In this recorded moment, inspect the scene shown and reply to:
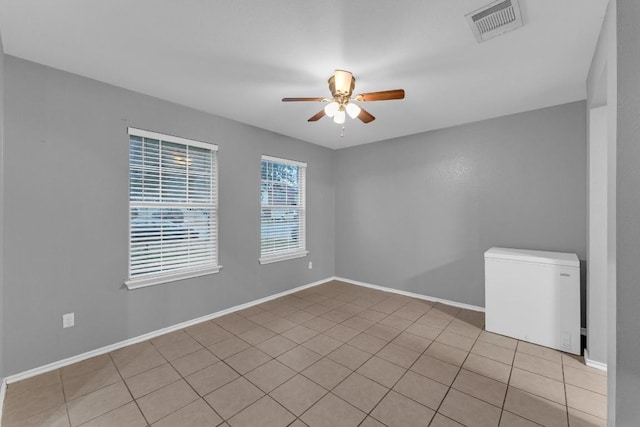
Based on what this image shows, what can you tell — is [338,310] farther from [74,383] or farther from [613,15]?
[613,15]

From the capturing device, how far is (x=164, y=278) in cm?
291

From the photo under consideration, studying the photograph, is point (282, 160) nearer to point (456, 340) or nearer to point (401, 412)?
point (456, 340)

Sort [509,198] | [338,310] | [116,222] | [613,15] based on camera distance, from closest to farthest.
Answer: [613,15] < [116,222] < [509,198] < [338,310]

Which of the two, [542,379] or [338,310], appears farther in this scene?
[338,310]

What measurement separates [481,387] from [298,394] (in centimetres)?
141

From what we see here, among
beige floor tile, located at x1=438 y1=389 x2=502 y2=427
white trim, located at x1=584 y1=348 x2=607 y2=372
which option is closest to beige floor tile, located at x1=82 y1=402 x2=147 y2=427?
beige floor tile, located at x1=438 y1=389 x2=502 y2=427

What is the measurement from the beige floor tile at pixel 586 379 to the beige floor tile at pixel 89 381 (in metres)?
3.62

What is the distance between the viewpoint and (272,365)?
2.36 meters

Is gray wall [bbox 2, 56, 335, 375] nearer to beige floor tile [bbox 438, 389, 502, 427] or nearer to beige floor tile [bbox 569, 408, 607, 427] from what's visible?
beige floor tile [bbox 438, 389, 502, 427]

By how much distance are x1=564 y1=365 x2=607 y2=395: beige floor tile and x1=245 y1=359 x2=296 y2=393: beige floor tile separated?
2.25 metres

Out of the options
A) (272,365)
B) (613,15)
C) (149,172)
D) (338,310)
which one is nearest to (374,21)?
(613,15)

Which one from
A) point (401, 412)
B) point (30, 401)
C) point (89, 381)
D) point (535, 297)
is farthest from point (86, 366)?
point (535, 297)

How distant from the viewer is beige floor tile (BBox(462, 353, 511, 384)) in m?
2.20

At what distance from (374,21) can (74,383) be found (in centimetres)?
343
